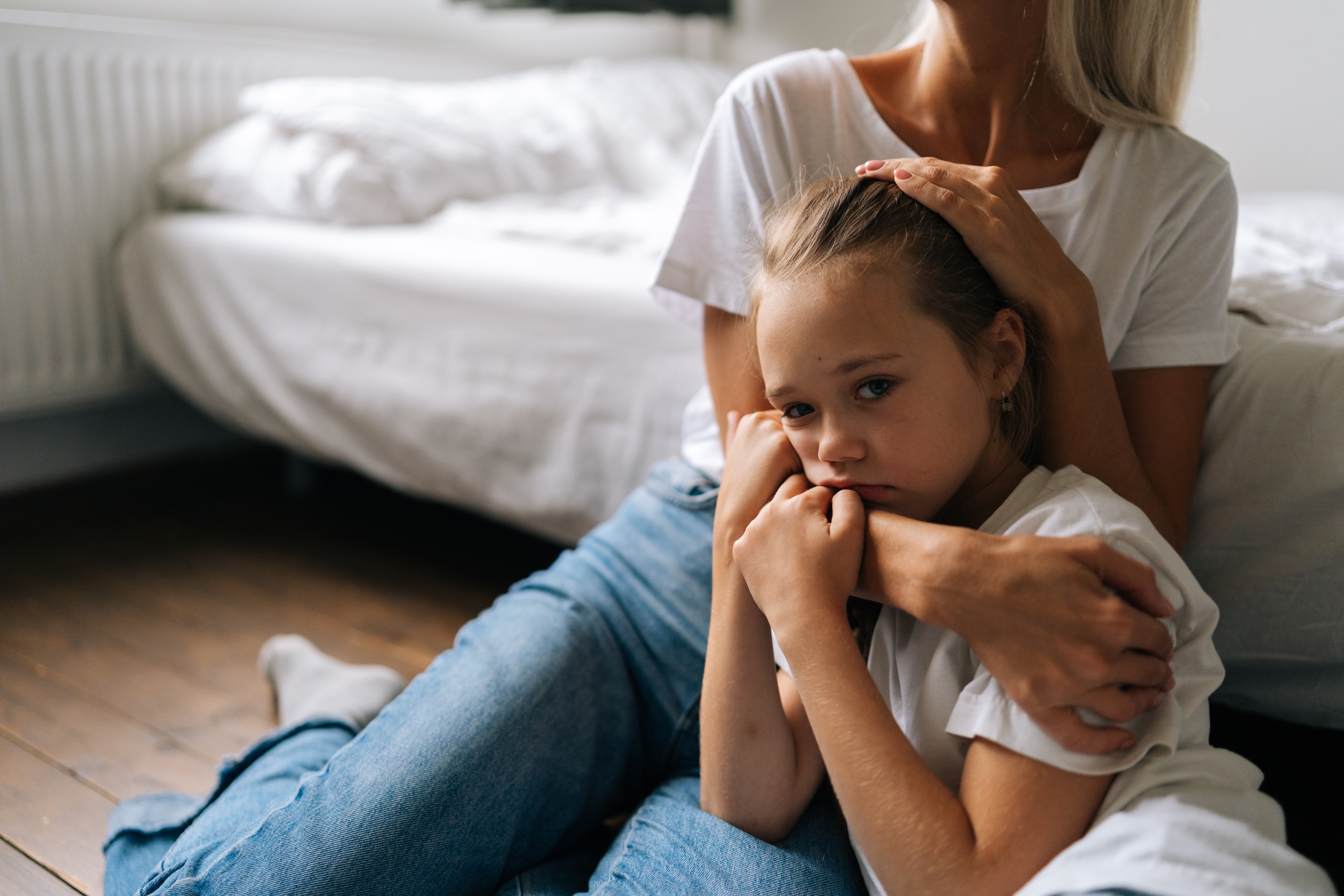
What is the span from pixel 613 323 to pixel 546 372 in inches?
4.8

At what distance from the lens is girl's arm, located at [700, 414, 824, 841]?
67 cm

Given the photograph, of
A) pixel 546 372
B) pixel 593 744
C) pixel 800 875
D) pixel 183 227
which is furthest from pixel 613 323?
pixel 183 227

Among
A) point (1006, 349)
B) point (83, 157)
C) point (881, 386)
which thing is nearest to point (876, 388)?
point (881, 386)

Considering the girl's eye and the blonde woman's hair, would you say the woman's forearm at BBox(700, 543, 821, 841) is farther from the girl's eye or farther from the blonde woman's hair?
the blonde woman's hair

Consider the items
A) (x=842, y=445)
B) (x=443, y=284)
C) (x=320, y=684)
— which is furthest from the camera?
(x=443, y=284)

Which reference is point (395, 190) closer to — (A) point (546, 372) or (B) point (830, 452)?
(A) point (546, 372)

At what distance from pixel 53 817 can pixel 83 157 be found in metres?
1.17

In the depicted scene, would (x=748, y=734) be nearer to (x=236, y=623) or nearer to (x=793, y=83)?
(x=793, y=83)

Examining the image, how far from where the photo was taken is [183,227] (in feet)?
5.55

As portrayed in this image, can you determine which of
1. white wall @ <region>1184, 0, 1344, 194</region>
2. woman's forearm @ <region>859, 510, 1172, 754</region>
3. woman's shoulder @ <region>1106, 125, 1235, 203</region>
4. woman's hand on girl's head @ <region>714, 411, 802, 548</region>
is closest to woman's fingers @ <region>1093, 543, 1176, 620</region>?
woman's forearm @ <region>859, 510, 1172, 754</region>

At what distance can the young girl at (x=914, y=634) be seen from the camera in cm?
52

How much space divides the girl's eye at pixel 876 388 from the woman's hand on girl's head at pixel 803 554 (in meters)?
0.07

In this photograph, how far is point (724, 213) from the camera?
84cm

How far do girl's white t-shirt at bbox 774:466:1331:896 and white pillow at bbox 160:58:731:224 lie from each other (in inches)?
48.6
